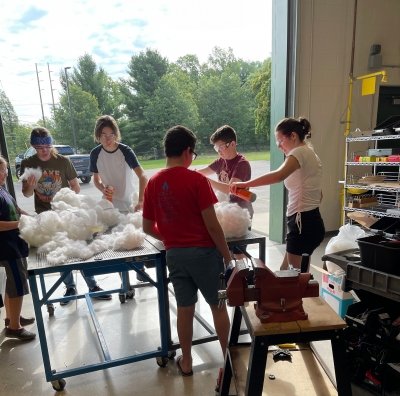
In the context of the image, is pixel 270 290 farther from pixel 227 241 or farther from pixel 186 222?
pixel 227 241

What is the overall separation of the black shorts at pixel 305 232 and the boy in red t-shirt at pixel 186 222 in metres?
0.61

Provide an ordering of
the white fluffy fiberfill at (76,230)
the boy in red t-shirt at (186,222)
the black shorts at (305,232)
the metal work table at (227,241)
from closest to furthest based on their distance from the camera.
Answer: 1. the boy in red t-shirt at (186,222)
2. the white fluffy fiberfill at (76,230)
3. the metal work table at (227,241)
4. the black shorts at (305,232)

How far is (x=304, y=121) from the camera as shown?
206 cm

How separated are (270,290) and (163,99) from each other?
3.78m

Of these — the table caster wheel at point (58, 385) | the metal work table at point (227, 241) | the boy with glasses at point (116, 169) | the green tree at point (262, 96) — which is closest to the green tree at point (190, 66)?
the green tree at point (262, 96)

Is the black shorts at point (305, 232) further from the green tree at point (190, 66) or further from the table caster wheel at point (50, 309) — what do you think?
the green tree at point (190, 66)

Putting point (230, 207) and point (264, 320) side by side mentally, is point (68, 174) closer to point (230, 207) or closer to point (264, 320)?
point (230, 207)

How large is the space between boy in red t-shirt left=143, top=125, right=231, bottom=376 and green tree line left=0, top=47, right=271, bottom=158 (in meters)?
1.83

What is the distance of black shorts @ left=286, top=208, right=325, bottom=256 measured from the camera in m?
2.03

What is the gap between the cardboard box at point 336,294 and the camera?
212 cm

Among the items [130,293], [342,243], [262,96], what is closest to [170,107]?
[262,96]

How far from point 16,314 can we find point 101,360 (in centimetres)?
72

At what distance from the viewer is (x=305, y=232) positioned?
203 cm

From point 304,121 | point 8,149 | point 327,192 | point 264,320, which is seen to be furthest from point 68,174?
point 327,192
